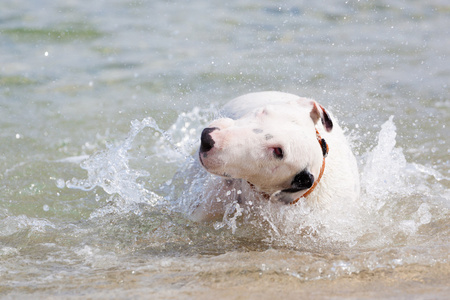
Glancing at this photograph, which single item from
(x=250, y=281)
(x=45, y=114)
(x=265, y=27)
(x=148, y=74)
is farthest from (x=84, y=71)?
(x=250, y=281)

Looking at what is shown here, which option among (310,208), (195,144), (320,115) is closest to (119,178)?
(195,144)

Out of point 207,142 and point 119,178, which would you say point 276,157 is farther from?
point 119,178

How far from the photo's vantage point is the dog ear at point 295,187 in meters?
3.45

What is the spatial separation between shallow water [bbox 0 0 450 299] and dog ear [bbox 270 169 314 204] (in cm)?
32

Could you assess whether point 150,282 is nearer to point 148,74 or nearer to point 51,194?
point 51,194

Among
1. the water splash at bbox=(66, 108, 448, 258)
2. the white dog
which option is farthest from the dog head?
the water splash at bbox=(66, 108, 448, 258)

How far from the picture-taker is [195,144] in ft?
17.6

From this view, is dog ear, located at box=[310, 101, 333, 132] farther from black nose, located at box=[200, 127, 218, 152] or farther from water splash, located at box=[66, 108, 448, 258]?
black nose, located at box=[200, 127, 218, 152]

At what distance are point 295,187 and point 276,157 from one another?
0.91 ft

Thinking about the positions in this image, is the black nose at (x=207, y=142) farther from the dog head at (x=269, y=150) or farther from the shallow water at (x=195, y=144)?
the shallow water at (x=195, y=144)

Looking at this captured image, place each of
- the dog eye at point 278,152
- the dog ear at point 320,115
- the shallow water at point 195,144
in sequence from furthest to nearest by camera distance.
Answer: the dog ear at point 320,115 < the shallow water at point 195,144 < the dog eye at point 278,152

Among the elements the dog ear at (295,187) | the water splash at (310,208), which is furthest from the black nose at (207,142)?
the water splash at (310,208)

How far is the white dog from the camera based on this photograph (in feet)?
10.6

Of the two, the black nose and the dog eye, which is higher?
the black nose
